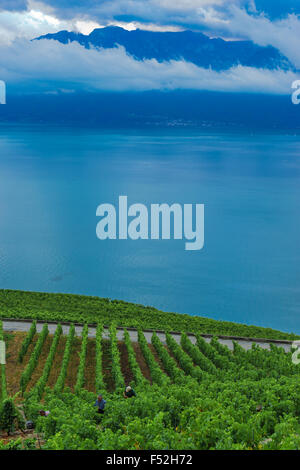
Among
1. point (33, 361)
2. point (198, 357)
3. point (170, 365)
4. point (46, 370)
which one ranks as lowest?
point (46, 370)

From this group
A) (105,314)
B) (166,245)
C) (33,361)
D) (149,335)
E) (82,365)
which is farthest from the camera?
(166,245)

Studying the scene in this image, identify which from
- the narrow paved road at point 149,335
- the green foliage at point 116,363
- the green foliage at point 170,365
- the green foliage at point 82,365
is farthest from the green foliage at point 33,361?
the green foliage at point 170,365

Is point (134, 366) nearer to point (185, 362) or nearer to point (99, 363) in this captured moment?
point (99, 363)

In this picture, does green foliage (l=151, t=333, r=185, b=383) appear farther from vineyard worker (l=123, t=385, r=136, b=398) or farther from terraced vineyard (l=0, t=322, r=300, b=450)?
vineyard worker (l=123, t=385, r=136, b=398)

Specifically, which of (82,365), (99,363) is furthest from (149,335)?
(82,365)

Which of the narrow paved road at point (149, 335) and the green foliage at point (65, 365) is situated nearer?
the green foliage at point (65, 365)

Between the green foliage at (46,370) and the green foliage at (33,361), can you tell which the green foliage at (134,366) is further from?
the green foliage at (33,361)

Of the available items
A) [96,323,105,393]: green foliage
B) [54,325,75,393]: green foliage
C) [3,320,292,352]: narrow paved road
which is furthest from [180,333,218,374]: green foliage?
[54,325,75,393]: green foliage
